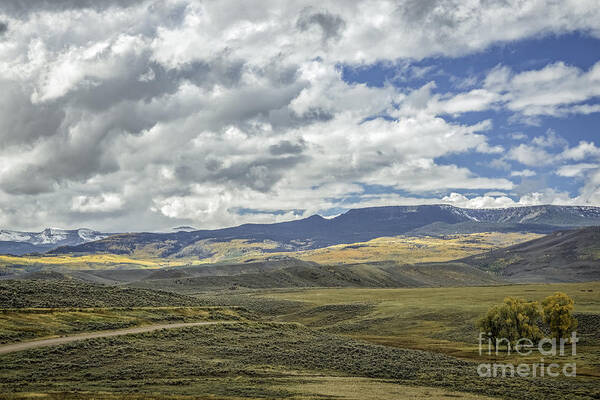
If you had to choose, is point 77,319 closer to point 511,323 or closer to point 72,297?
point 72,297

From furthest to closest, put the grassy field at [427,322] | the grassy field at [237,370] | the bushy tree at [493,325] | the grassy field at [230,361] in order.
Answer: the bushy tree at [493,325]
the grassy field at [427,322]
the grassy field at [230,361]
the grassy field at [237,370]

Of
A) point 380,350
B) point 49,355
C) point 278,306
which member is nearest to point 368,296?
point 278,306

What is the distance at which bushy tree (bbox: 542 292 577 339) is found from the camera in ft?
259

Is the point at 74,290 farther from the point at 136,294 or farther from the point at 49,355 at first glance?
the point at 49,355

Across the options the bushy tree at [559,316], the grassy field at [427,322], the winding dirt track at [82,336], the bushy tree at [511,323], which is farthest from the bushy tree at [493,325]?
the winding dirt track at [82,336]

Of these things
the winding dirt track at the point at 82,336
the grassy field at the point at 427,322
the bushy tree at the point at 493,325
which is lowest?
the grassy field at the point at 427,322

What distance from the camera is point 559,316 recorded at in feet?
260

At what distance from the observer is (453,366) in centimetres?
5703

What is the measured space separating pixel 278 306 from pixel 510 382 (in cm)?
9139

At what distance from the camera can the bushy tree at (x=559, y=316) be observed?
78.9 metres

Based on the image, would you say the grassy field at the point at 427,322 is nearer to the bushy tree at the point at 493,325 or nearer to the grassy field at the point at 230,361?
the grassy field at the point at 230,361

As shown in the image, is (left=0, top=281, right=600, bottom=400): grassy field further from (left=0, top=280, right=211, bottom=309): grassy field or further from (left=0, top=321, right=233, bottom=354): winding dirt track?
(left=0, top=321, right=233, bottom=354): winding dirt track

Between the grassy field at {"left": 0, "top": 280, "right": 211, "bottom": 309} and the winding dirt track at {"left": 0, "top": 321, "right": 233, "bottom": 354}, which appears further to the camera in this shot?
the grassy field at {"left": 0, "top": 280, "right": 211, "bottom": 309}

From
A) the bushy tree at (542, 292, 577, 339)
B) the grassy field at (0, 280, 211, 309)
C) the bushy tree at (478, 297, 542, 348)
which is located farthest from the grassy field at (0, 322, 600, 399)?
the bushy tree at (542, 292, 577, 339)
